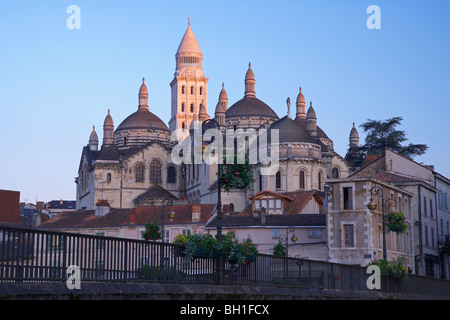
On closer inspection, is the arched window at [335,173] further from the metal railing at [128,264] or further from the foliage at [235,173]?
the foliage at [235,173]

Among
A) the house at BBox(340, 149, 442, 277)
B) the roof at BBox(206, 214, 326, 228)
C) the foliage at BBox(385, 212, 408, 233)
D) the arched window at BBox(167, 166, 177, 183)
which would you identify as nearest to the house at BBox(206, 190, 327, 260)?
the roof at BBox(206, 214, 326, 228)

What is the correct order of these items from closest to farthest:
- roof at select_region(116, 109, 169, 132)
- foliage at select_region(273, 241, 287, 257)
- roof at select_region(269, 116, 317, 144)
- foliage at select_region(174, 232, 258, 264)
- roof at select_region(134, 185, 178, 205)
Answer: foliage at select_region(174, 232, 258, 264) → foliage at select_region(273, 241, 287, 257) → roof at select_region(269, 116, 317, 144) → roof at select_region(134, 185, 178, 205) → roof at select_region(116, 109, 169, 132)

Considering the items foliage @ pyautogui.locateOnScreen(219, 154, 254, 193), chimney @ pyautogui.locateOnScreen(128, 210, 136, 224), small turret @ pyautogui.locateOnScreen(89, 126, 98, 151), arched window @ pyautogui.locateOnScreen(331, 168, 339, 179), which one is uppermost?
small turret @ pyautogui.locateOnScreen(89, 126, 98, 151)

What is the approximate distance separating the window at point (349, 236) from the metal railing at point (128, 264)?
80.1 feet

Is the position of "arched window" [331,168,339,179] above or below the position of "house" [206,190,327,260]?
above

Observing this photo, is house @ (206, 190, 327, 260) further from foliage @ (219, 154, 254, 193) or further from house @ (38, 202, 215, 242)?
foliage @ (219, 154, 254, 193)

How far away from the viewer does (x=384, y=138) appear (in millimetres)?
98562

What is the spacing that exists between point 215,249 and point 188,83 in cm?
11821

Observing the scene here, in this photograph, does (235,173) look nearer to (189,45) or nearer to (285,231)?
(285,231)

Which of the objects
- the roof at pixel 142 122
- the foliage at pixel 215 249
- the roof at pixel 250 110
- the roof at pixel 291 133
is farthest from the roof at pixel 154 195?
the foliage at pixel 215 249

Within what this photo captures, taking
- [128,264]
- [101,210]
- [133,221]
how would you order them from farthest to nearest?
1. [101,210]
2. [133,221]
3. [128,264]

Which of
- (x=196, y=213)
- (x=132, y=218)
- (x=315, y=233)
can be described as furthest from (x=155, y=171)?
(x=315, y=233)

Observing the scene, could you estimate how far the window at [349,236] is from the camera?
52.2 m

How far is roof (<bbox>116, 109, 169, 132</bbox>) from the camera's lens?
119750mm
